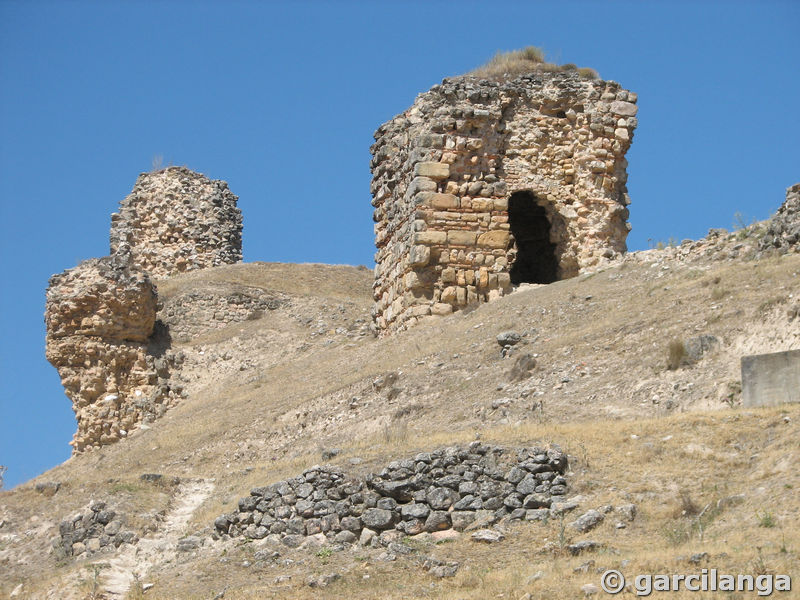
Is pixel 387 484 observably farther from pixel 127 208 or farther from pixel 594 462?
pixel 127 208

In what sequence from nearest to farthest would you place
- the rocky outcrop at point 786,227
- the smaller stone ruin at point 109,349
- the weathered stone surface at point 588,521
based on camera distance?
the weathered stone surface at point 588,521, the rocky outcrop at point 786,227, the smaller stone ruin at point 109,349

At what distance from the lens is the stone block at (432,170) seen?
23.1m

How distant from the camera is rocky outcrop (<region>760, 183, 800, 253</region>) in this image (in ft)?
59.1

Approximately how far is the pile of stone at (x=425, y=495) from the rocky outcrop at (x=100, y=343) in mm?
14032

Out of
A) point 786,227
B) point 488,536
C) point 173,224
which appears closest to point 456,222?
point 786,227

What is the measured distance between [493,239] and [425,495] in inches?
445

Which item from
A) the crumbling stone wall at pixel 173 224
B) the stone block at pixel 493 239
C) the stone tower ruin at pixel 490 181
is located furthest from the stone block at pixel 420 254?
the crumbling stone wall at pixel 173 224

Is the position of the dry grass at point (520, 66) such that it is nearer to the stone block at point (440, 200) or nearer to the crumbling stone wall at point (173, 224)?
the stone block at point (440, 200)

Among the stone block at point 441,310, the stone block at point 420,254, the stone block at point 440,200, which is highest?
the stone block at point 440,200

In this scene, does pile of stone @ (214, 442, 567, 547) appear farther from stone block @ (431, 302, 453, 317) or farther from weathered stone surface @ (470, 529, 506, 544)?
stone block @ (431, 302, 453, 317)

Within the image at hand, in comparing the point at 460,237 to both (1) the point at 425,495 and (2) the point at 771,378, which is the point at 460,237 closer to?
(2) the point at 771,378

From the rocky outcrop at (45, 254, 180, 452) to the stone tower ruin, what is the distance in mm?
5764

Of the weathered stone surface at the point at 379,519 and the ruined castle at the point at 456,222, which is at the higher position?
the ruined castle at the point at 456,222

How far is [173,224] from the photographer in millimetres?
37188
